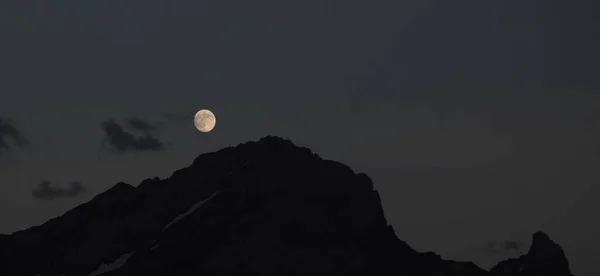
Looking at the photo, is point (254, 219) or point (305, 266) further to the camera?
point (254, 219)

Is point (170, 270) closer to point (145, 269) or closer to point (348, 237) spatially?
point (145, 269)

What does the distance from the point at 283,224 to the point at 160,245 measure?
2991 centimetres

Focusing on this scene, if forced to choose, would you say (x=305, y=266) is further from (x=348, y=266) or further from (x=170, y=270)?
(x=170, y=270)

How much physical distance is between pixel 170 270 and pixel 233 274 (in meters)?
17.5

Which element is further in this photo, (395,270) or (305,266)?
(395,270)

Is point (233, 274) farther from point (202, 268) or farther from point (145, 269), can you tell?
point (145, 269)

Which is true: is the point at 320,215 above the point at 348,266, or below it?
above

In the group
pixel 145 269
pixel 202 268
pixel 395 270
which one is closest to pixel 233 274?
pixel 202 268

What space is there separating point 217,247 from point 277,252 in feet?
48.3

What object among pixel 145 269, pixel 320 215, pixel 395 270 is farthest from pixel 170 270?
pixel 395 270

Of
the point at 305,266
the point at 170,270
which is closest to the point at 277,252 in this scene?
the point at 305,266

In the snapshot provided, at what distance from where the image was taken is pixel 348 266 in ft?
611

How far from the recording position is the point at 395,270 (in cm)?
19788

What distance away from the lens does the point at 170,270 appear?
191125mm
